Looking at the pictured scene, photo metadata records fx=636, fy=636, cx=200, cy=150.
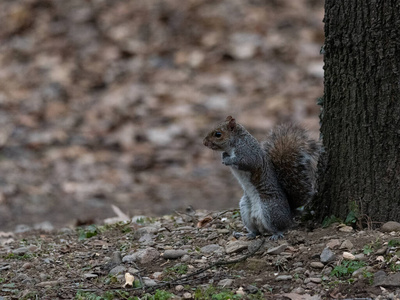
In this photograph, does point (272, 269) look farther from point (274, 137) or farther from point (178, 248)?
point (274, 137)

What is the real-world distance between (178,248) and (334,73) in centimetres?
142

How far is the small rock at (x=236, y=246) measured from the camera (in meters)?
3.70

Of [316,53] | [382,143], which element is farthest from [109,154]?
[382,143]

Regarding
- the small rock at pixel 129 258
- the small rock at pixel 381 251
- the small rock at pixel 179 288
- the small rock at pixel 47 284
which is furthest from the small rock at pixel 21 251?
the small rock at pixel 381 251

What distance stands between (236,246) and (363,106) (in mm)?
1099

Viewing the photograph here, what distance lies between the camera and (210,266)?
11.3ft

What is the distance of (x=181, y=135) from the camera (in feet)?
25.8

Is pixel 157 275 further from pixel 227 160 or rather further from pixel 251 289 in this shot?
pixel 227 160

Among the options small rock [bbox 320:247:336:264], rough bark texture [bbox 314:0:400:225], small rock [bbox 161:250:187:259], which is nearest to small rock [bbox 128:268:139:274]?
small rock [bbox 161:250:187:259]

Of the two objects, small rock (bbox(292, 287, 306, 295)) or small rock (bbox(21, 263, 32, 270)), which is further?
small rock (bbox(21, 263, 32, 270))

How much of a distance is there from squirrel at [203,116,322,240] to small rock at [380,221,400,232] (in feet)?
1.88

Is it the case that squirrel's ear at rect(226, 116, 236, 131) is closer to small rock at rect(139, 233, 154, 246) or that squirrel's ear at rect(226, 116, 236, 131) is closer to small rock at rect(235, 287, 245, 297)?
small rock at rect(139, 233, 154, 246)

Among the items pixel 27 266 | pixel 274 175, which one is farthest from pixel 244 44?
pixel 27 266

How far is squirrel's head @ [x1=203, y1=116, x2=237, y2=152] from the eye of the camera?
4.20 m
